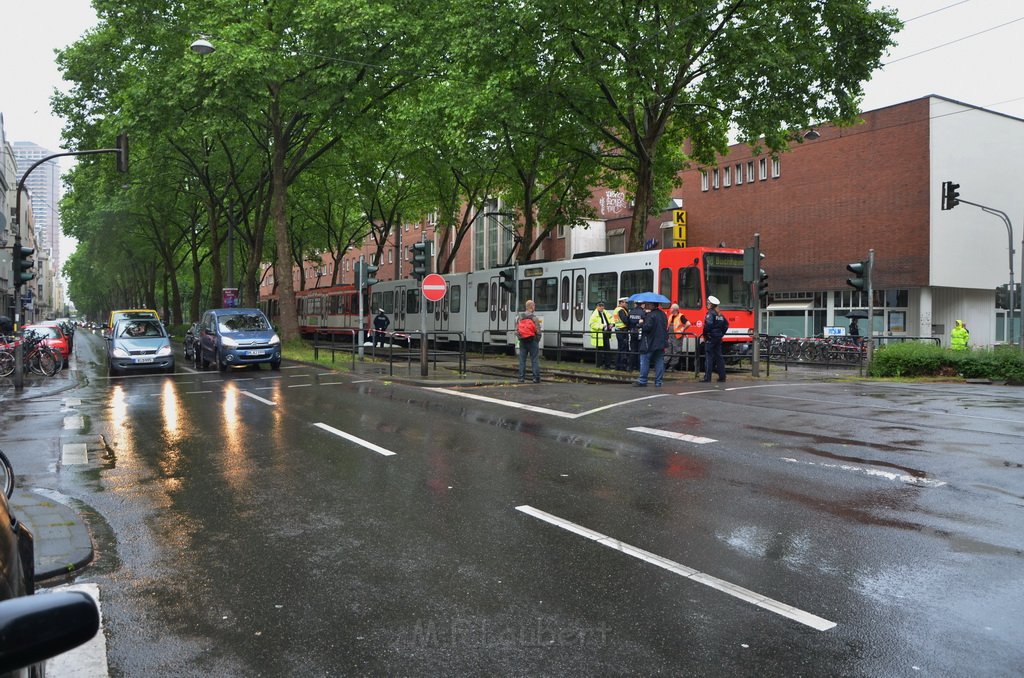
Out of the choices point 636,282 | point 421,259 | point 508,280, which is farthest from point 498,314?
point 421,259

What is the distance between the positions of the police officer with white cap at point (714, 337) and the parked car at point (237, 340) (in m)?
11.4

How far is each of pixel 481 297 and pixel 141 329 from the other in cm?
1267

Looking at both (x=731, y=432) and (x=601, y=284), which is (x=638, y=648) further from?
(x=601, y=284)

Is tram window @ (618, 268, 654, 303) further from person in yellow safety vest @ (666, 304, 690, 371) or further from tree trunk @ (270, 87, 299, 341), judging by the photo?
tree trunk @ (270, 87, 299, 341)

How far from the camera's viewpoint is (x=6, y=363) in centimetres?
2009

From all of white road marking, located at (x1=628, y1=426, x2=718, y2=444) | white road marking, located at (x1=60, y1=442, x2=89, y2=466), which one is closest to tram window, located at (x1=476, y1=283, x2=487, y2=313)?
white road marking, located at (x1=628, y1=426, x2=718, y2=444)

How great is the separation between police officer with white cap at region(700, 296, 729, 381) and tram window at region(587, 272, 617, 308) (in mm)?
6112

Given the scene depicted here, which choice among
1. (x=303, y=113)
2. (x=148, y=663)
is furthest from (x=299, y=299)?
(x=148, y=663)

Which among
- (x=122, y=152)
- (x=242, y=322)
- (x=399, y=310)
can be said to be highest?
(x=122, y=152)

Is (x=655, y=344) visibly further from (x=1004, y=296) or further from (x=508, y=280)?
(x=1004, y=296)

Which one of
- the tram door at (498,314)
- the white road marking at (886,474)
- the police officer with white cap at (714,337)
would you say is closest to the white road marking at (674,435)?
the white road marking at (886,474)

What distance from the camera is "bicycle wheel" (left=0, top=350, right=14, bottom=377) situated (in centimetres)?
1995

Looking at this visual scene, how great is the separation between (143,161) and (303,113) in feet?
32.9

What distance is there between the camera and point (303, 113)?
87.5ft
